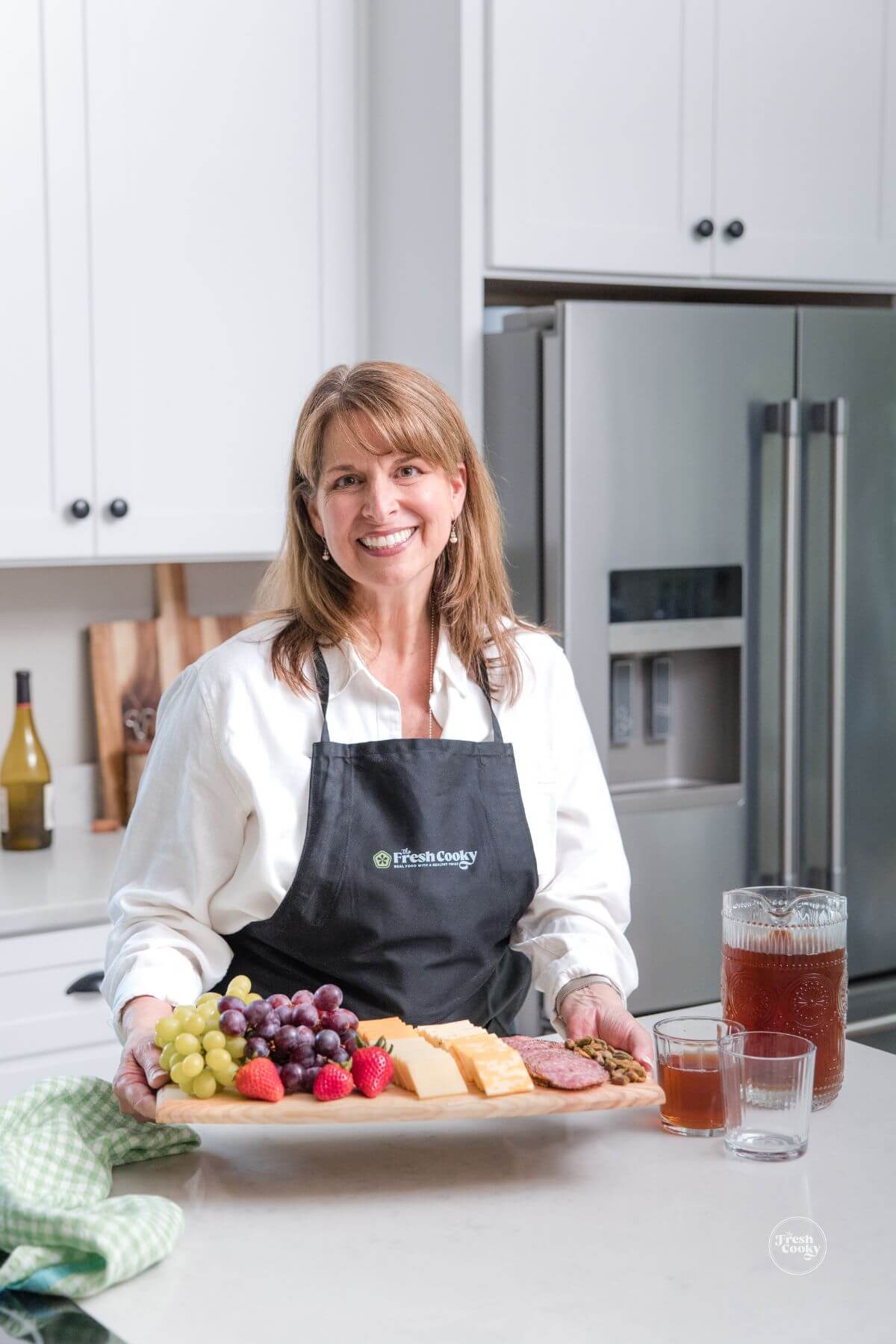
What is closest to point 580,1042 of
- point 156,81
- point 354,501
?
point 354,501

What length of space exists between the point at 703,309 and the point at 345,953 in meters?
1.44

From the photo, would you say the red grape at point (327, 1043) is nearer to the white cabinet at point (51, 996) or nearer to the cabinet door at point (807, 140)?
the white cabinet at point (51, 996)

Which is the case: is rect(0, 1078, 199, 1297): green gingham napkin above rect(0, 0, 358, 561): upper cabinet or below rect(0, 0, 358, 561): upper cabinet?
below

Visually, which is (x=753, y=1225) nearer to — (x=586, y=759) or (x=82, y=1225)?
(x=82, y=1225)

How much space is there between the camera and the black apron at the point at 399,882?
1623mm

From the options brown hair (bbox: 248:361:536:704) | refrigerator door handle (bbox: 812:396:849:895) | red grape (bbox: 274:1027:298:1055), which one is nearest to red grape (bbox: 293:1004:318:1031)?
red grape (bbox: 274:1027:298:1055)

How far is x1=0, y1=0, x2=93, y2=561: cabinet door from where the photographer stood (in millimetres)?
2488

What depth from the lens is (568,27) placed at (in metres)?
2.59

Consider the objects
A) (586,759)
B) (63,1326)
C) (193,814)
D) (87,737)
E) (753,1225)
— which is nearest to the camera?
(63,1326)

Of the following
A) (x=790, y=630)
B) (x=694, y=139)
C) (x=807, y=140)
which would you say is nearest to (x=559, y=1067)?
(x=790, y=630)

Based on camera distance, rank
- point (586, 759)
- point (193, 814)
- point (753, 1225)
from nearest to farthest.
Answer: point (753, 1225), point (193, 814), point (586, 759)

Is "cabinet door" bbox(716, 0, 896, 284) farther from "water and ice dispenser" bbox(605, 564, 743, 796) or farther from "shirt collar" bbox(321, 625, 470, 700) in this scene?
"shirt collar" bbox(321, 625, 470, 700)

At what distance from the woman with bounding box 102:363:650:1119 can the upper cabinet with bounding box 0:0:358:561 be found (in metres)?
Result: 0.92

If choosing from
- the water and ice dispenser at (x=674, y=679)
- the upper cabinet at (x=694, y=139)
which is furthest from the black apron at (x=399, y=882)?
the upper cabinet at (x=694, y=139)
